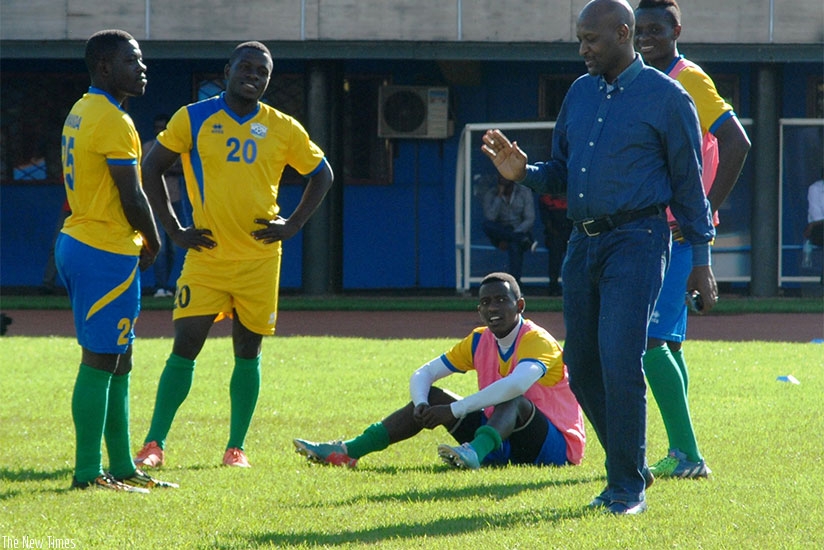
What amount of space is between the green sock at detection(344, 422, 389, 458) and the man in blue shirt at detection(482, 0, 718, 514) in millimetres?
1632

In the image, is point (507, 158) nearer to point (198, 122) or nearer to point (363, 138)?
point (198, 122)

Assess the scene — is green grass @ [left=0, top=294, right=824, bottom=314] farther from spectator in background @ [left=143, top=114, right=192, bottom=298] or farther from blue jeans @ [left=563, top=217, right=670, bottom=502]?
blue jeans @ [left=563, top=217, right=670, bottom=502]

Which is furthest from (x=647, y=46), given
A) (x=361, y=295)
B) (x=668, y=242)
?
(x=361, y=295)

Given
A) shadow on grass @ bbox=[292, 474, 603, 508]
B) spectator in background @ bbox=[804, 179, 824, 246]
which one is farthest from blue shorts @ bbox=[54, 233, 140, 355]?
spectator in background @ bbox=[804, 179, 824, 246]

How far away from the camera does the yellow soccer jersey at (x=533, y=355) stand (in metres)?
6.64

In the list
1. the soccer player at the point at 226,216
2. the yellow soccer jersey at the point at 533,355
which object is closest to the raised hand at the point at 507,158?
the yellow soccer jersey at the point at 533,355

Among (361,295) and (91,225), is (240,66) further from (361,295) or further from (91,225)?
(361,295)

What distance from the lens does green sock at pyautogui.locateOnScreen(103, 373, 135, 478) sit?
6.12 meters

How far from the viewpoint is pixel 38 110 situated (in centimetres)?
2006

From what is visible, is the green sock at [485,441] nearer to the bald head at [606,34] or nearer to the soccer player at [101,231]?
the soccer player at [101,231]

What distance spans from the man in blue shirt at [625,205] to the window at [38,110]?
15863 millimetres

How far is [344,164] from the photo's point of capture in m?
20.3

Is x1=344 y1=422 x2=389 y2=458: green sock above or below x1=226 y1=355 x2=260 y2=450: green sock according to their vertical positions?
below

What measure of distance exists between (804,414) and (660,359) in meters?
2.33
